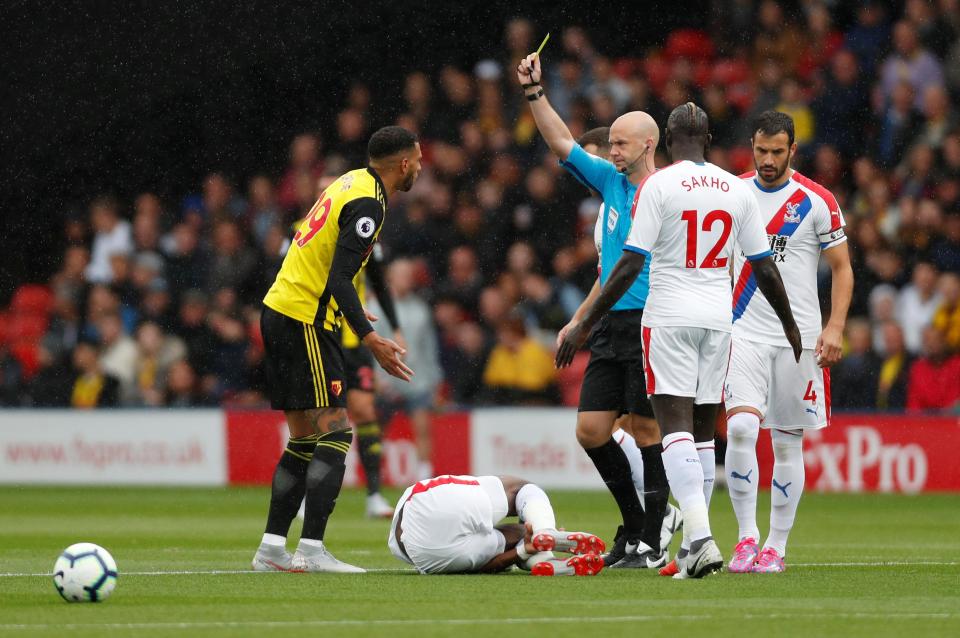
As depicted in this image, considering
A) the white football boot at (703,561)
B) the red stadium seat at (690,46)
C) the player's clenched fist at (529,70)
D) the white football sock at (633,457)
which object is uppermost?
the red stadium seat at (690,46)

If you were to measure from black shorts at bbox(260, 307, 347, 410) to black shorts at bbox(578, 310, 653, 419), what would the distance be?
129 cm

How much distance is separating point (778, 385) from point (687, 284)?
1.13 metres

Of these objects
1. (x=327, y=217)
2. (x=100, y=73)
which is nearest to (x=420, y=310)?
(x=100, y=73)

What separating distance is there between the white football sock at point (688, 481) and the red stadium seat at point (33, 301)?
565 inches


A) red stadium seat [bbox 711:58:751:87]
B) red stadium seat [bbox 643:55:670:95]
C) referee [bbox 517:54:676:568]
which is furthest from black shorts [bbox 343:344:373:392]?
red stadium seat [bbox 711:58:751:87]

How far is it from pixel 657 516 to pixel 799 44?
1143cm

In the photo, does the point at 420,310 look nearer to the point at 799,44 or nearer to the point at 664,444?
the point at 799,44

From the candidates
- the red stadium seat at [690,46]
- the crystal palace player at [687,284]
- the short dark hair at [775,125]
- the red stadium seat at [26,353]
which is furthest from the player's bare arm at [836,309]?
the red stadium seat at [26,353]

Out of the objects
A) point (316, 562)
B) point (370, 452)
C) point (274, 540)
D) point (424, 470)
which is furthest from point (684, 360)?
point (424, 470)

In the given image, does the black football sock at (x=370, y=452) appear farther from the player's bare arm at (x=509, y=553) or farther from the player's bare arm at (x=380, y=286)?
the player's bare arm at (x=509, y=553)

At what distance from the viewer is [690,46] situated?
19875 millimetres

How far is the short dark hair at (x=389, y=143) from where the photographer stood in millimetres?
8680

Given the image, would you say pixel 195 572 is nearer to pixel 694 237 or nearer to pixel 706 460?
pixel 706 460

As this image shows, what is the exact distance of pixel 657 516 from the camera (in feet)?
28.5
